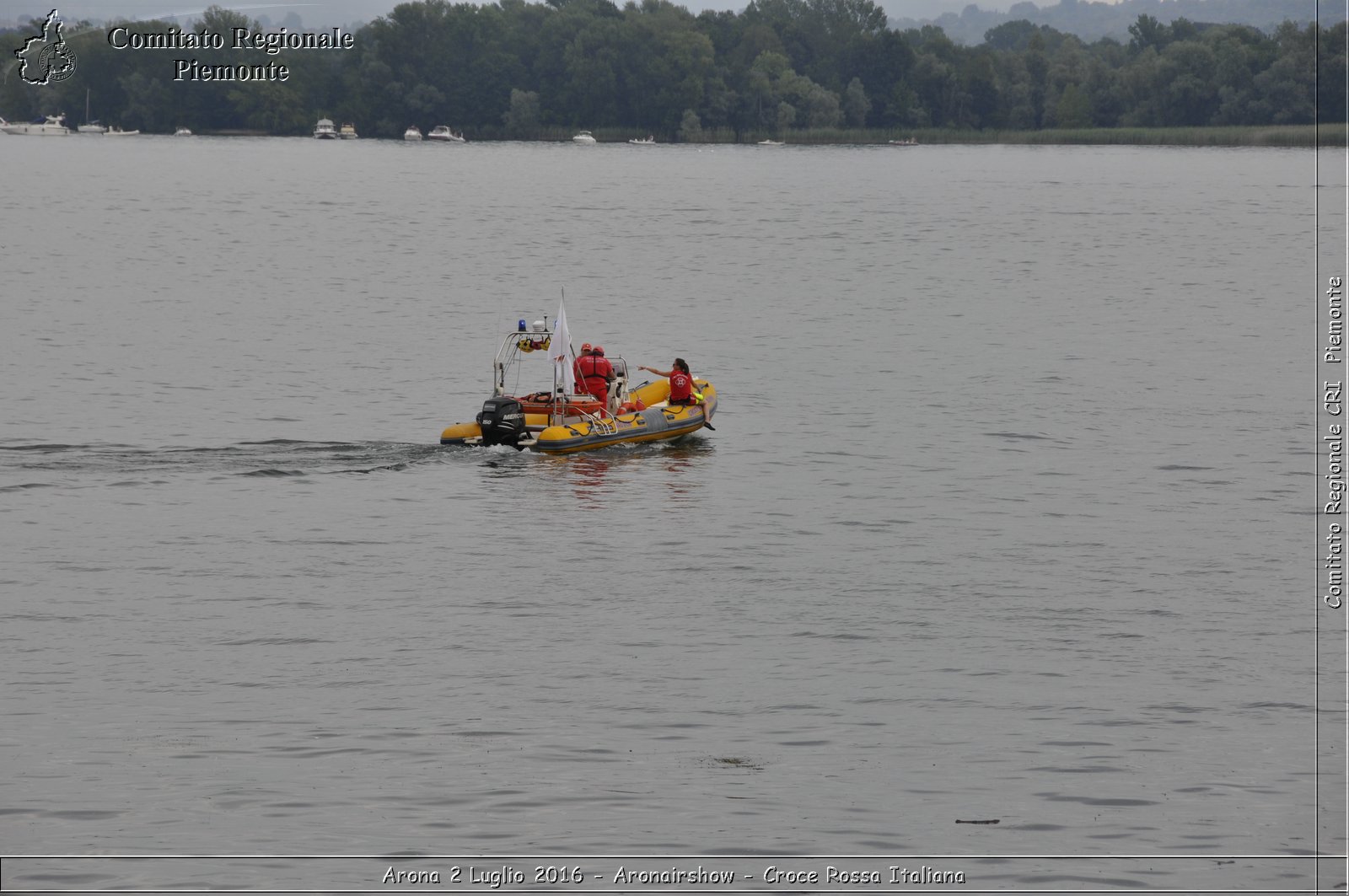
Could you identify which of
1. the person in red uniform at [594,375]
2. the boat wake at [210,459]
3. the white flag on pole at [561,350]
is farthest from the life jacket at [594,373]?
the boat wake at [210,459]

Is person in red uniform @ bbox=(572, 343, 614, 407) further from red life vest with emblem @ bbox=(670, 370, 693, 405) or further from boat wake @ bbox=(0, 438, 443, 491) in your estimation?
boat wake @ bbox=(0, 438, 443, 491)

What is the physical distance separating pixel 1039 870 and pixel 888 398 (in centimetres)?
2593

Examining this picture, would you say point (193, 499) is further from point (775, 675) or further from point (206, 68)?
point (206, 68)

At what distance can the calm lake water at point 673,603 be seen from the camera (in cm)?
1432

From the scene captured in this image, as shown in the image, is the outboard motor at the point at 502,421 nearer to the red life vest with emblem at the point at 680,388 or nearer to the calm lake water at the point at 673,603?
the calm lake water at the point at 673,603

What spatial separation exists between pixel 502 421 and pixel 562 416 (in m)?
1.38

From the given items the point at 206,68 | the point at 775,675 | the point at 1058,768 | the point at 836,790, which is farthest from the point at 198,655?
→ the point at 206,68

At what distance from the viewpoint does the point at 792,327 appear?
173 feet

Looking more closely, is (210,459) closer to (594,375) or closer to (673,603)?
(594,375)

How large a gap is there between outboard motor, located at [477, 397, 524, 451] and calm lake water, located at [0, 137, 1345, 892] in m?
0.43

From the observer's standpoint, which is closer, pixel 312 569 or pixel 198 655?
pixel 198 655

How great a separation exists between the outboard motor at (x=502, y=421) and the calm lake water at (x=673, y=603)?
427 millimetres

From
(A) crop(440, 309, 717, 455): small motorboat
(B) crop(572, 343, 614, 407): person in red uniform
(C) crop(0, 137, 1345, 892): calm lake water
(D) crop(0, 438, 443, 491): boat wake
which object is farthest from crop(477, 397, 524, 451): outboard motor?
(B) crop(572, 343, 614, 407): person in red uniform

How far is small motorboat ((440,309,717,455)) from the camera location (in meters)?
29.3
